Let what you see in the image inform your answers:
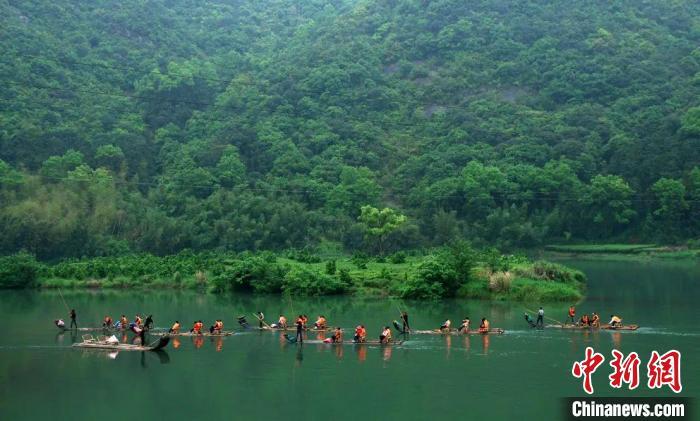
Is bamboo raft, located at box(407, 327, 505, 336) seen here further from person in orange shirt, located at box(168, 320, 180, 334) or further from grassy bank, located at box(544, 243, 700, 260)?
grassy bank, located at box(544, 243, 700, 260)

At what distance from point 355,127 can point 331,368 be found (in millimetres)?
83059

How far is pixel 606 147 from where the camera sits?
110 metres

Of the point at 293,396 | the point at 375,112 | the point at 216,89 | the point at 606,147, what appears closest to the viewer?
the point at 293,396

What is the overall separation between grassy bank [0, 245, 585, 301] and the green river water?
2.18m

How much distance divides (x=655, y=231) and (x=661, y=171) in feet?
A: 26.9

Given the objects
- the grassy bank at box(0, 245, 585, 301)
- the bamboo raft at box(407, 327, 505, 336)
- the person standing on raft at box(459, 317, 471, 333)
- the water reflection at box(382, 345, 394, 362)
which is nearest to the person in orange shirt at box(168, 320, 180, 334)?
the water reflection at box(382, 345, 394, 362)

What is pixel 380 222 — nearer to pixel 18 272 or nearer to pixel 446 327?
pixel 18 272

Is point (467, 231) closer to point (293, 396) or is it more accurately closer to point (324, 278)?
point (324, 278)

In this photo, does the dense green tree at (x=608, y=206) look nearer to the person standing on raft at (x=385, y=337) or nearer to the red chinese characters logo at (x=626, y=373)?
the person standing on raft at (x=385, y=337)

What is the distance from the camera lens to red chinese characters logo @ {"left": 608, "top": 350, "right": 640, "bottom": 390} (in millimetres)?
33094

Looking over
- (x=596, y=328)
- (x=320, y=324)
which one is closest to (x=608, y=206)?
(x=596, y=328)

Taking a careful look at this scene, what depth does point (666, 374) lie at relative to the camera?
1312 inches

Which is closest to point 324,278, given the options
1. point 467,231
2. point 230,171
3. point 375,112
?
point 467,231

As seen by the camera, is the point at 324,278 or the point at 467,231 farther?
the point at 467,231
